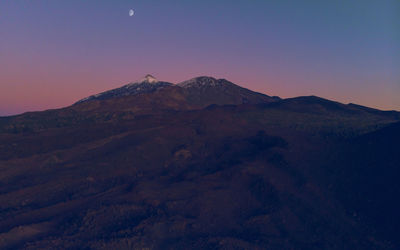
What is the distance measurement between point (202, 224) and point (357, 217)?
1660 centimetres

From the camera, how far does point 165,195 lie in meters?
39.9

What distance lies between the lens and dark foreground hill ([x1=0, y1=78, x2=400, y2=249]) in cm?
3184

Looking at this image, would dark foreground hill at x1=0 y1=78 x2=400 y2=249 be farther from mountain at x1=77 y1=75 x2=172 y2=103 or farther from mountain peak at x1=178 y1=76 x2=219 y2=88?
mountain at x1=77 y1=75 x2=172 y2=103

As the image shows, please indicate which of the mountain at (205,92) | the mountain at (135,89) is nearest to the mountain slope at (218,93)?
the mountain at (205,92)

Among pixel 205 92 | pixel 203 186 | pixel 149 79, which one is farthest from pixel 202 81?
pixel 203 186

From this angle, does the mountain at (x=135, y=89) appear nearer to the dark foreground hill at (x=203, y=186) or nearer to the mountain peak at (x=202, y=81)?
the mountain peak at (x=202, y=81)

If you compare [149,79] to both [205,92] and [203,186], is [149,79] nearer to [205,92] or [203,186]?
[205,92]

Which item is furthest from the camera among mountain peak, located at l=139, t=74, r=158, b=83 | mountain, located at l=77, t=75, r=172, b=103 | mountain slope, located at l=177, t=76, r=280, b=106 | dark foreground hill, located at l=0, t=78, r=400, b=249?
mountain peak, located at l=139, t=74, r=158, b=83

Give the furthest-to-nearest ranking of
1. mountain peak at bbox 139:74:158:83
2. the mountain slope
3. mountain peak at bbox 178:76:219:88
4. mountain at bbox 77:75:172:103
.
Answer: mountain peak at bbox 139:74:158:83, mountain at bbox 77:75:172:103, mountain peak at bbox 178:76:219:88, the mountain slope

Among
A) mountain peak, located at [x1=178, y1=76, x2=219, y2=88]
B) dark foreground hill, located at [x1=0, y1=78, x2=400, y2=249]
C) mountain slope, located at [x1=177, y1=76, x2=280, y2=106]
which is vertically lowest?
dark foreground hill, located at [x1=0, y1=78, x2=400, y2=249]

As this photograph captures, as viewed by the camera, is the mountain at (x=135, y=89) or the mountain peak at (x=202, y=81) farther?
the mountain at (x=135, y=89)

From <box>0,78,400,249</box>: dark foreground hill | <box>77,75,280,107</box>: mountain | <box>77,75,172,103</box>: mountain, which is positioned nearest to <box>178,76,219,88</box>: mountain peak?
<box>77,75,280,107</box>: mountain

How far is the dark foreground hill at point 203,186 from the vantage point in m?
31.8

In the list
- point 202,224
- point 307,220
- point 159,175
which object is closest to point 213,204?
point 202,224
